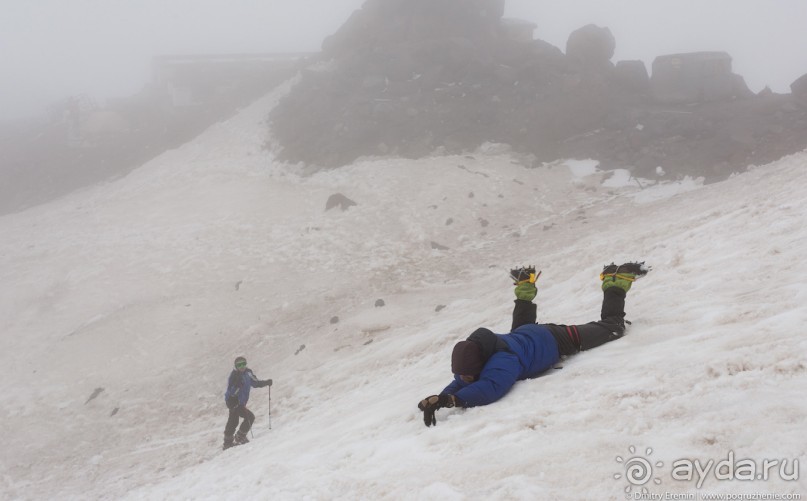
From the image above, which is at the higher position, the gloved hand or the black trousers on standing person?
the black trousers on standing person

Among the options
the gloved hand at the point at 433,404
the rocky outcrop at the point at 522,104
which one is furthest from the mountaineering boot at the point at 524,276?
the rocky outcrop at the point at 522,104

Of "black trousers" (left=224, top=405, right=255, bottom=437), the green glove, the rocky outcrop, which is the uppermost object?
the rocky outcrop

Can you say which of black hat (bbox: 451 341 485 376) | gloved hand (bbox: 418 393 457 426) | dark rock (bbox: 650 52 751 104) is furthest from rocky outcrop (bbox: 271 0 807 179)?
gloved hand (bbox: 418 393 457 426)

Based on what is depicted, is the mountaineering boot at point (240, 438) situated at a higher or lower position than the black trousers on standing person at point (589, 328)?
lower

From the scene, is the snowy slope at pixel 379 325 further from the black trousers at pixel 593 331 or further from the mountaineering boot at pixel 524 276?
the mountaineering boot at pixel 524 276

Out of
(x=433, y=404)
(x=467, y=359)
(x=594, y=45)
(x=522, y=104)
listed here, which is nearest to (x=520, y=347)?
(x=467, y=359)

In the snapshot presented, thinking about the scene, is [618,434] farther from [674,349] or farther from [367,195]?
[367,195]

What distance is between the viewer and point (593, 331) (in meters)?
4.75

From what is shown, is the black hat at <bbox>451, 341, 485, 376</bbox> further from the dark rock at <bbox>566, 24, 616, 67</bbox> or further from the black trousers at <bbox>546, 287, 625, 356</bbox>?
the dark rock at <bbox>566, 24, 616, 67</bbox>

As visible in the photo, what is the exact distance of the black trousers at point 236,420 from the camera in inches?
317

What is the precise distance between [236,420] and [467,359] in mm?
5570

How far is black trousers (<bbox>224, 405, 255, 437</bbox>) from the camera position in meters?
8.06

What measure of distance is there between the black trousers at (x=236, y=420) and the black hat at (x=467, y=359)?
531cm

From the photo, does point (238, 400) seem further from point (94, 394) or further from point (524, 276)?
point (524, 276)
